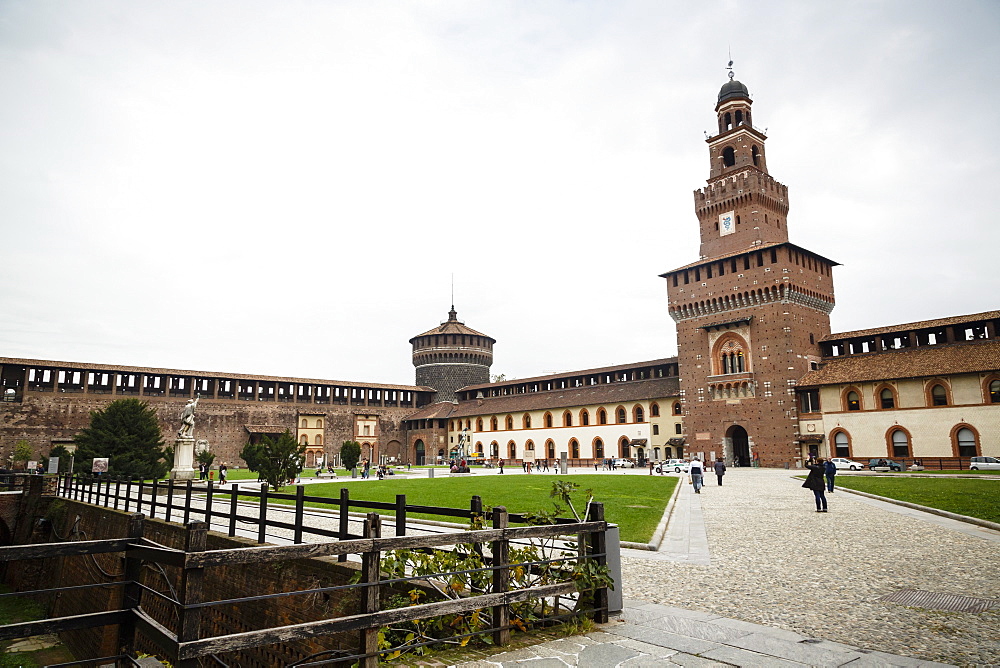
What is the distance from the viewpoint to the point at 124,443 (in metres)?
32.3

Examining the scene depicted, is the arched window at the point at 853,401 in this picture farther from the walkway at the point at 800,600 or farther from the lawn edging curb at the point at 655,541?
Result: the lawn edging curb at the point at 655,541

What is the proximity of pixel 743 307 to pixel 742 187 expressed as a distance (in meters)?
10.3

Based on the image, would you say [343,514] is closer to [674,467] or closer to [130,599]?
[130,599]

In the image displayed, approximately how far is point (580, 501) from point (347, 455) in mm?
35356

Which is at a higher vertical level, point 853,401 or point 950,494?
point 853,401

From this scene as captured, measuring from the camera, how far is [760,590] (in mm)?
7348

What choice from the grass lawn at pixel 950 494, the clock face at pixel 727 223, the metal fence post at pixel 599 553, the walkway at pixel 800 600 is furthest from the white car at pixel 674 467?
the metal fence post at pixel 599 553

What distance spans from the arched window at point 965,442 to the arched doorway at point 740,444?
12.3 m

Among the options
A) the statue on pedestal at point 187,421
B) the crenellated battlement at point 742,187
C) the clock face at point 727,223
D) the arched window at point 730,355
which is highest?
the crenellated battlement at point 742,187

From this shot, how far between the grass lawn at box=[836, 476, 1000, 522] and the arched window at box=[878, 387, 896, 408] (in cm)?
1510

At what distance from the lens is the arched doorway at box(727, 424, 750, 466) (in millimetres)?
45219

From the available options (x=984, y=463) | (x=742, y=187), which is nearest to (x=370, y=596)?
(x=984, y=463)

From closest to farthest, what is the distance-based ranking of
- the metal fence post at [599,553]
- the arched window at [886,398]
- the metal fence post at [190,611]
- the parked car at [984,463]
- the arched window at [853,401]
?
the metal fence post at [190,611] < the metal fence post at [599,553] < the parked car at [984,463] < the arched window at [886,398] < the arched window at [853,401]

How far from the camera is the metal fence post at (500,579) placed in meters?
5.27
